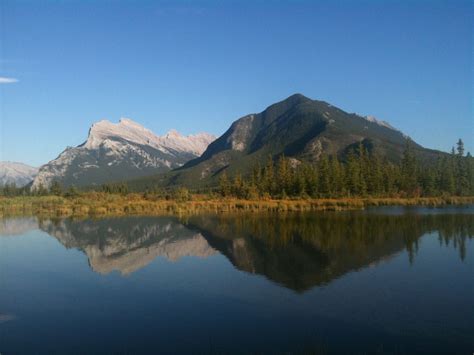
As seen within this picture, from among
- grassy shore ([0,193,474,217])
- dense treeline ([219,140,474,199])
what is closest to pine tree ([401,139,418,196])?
dense treeline ([219,140,474,199])

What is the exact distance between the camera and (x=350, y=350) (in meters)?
13.5

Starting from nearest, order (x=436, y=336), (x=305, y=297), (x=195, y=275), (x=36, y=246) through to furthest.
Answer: (x=436, y=336) → (x=305, y=297) → (x=195, y=275) → (x=36, y=246)

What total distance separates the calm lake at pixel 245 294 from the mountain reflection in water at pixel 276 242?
0.57 feet

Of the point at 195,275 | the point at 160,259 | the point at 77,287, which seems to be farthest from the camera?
the point at 160,259

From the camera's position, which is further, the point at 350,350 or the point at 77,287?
the point at 77,287

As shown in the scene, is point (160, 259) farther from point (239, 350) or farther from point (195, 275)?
point (239, 350)

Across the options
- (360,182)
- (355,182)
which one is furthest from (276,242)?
(360,182)

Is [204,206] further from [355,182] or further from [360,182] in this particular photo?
[360,182]

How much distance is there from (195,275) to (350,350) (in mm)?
13070

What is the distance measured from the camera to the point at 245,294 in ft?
67.3

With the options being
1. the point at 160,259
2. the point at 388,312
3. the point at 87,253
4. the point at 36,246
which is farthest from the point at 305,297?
the point at 36,246

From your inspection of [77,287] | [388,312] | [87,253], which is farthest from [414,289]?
[87,253]

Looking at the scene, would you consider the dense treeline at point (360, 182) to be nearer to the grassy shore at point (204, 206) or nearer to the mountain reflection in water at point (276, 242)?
the grassy shore at point (204, 206)

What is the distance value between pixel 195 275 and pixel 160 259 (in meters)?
6.45
